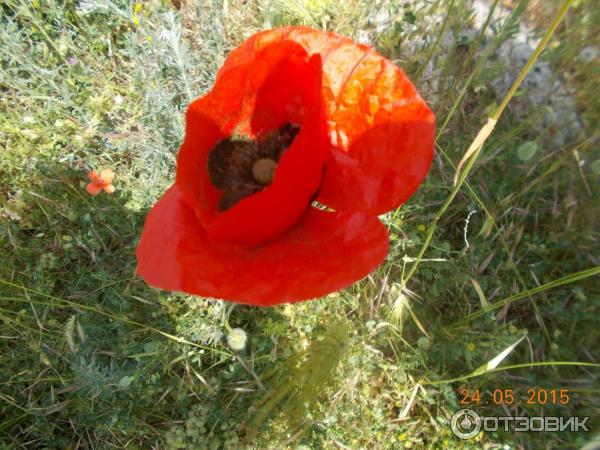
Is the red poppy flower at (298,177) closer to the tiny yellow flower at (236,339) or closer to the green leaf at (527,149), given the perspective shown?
the tiny yellow flower at (236,339)

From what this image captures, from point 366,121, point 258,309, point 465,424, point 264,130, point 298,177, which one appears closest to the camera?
point 298,177

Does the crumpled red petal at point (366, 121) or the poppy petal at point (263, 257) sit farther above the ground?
the crumpled red petal at point (366, 121)

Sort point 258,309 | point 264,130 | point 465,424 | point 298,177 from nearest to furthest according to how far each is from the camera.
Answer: point 298,177, point 264,130, point 465,424, point 258,309

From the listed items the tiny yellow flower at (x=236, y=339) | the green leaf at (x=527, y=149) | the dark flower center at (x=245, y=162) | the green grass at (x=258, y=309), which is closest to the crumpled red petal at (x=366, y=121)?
the dark flower center at (x=245, y=162)

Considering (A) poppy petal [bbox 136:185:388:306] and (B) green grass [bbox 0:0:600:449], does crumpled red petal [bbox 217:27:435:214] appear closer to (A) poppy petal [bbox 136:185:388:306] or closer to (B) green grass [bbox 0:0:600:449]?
(A) poppy petal [bbox 136:185:388:306]

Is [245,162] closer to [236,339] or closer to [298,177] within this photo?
[298,177]


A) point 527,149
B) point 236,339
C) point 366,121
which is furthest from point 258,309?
point 527,149

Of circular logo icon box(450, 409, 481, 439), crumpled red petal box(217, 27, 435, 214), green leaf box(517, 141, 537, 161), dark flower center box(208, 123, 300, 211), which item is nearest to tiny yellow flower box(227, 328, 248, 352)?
dark flower center box(208, 123, 300, 211)
